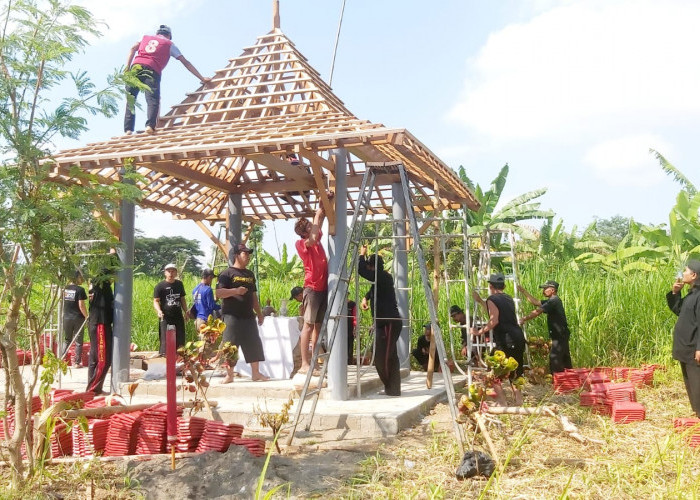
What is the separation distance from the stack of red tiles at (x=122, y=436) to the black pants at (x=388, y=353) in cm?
280

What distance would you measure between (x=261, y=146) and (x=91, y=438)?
3.21 metres

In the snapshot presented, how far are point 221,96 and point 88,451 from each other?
5.22 m

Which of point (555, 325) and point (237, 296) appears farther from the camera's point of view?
point (555, 325)

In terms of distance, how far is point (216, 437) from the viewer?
16.0 ft

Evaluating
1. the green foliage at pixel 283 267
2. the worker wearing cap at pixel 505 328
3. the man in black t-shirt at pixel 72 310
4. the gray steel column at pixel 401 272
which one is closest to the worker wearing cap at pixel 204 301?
the man in black t-shirt at pixel 72 310

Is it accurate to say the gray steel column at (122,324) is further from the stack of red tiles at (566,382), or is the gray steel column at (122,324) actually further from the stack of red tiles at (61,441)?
the stack of red tiles at (566,382)

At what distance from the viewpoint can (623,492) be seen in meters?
4.01

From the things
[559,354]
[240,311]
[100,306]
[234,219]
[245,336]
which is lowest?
[559,354]

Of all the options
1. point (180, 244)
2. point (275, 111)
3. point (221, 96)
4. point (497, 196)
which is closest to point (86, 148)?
point (221, 96)

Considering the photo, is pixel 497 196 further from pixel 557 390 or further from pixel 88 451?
pixel 88 451

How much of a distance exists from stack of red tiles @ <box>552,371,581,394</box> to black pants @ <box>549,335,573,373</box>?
Result: 62 centimetres

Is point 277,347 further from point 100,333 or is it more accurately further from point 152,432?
point 152,432

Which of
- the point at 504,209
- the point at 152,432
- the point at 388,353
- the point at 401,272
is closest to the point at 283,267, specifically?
the point at 504,209

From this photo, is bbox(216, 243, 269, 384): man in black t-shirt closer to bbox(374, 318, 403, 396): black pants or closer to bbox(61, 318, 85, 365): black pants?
bbox(374, 318, 403, 396): black pants
